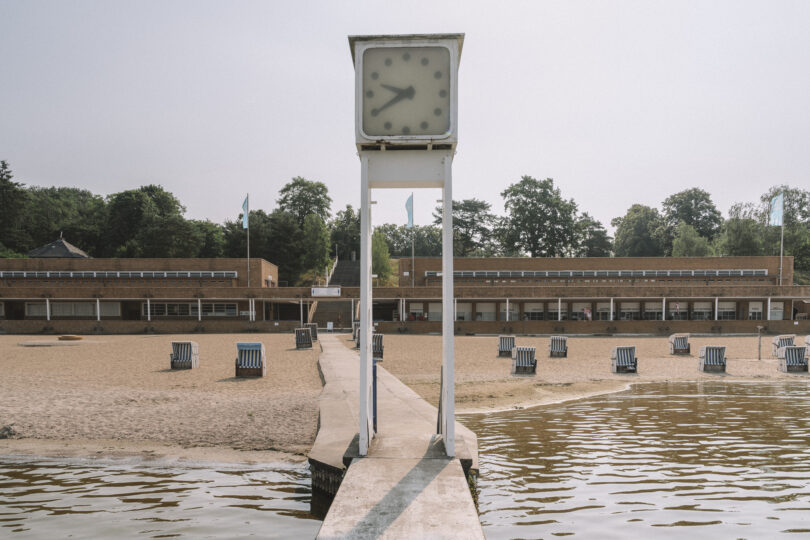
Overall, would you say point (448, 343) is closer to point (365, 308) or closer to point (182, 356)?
point (365, 308)

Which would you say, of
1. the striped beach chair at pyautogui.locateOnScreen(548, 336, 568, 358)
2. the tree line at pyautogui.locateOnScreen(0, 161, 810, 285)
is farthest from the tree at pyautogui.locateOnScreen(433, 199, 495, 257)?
the striped beach chair at pyautogui.locateOnScreen(548, 336, 568, 358)

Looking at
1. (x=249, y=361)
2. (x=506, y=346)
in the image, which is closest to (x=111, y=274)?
(x=249, y=361)

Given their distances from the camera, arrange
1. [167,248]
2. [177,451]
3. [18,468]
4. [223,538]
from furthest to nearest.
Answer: [167,248] < [177,451] < [18,468] < [223,538]

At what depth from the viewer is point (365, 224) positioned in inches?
240

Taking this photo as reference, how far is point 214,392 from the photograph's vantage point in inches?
480

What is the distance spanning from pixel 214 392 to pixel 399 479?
8.28m

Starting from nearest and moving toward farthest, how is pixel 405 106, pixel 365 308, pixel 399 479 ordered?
pixel 399 479
pixel 405 106
pixel 365 308

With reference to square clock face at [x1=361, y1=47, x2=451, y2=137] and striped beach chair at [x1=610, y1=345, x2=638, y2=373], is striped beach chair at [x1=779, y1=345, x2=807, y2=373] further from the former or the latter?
square clock face at [x1=361, y1=47, x2=451, y2=137]

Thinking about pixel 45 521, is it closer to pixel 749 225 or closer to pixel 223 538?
pixel 223 538

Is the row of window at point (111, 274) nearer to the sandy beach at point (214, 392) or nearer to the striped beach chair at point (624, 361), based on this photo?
the sandy beach at point (214, 392)

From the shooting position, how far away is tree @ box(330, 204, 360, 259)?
3735 inches

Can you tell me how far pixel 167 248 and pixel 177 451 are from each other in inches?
2483

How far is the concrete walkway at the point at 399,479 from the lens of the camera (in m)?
4.10

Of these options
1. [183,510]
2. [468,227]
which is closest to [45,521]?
[183,510]
